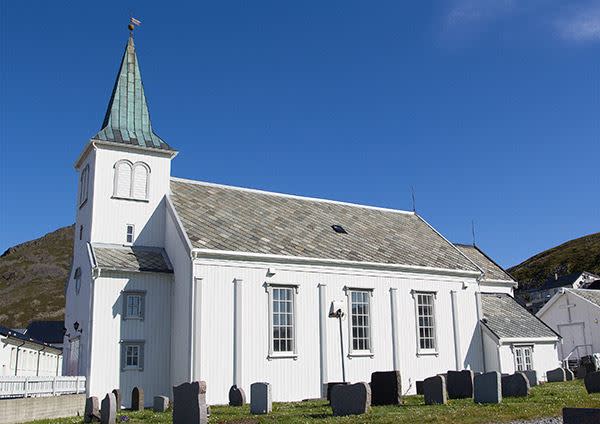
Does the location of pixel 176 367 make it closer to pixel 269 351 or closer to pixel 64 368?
pixel 269 351

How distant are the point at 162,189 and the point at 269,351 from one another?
28.5 ft

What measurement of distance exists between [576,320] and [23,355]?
4470 centimetres

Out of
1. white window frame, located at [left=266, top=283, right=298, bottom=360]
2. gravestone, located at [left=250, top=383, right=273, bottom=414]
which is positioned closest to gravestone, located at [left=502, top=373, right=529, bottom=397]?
gravestone, located at [left=250, top=383, right=273, bottom=414]

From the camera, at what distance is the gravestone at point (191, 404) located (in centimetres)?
1340

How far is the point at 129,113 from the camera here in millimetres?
28500

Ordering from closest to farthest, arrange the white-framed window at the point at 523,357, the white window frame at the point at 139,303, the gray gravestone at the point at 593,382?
1. the gray gravestone at the point at 593,382
2. the white window frame at the point at 139,303
3. the white-framed window at the point at 523,357

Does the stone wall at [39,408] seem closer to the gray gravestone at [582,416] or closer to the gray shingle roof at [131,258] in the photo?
the gray shingle roof at [131,258]

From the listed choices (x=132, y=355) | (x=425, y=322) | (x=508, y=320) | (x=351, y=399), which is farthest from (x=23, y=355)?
(x=351, y=399)

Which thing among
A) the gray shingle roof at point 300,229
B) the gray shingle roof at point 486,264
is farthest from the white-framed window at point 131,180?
the gray shingle roof at point 486,264

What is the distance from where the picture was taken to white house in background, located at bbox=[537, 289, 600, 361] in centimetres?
5250

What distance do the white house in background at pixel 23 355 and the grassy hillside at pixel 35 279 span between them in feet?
239

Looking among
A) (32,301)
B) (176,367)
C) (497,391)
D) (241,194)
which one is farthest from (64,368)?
(32,301)

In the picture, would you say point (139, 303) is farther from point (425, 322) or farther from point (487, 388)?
point (487, 388)

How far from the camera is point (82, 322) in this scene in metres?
25.1
